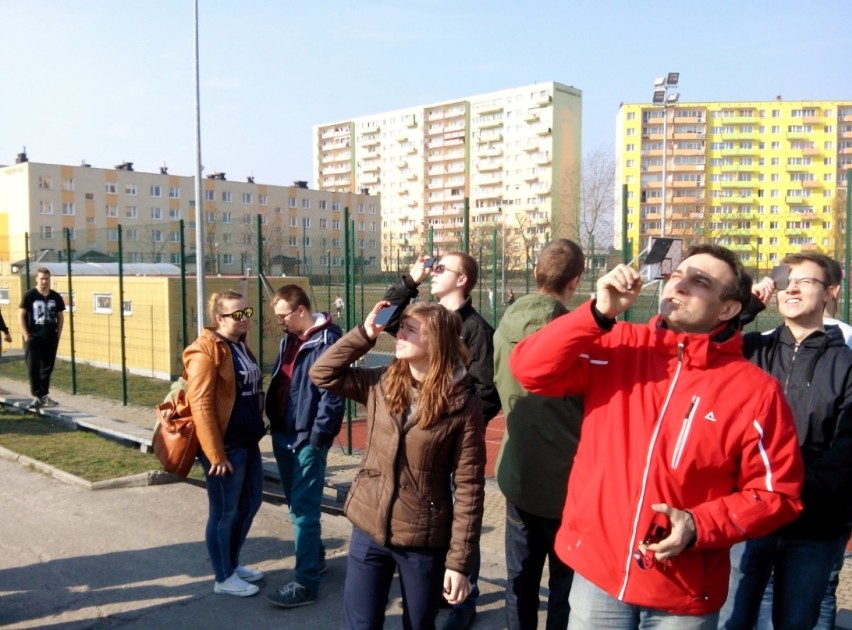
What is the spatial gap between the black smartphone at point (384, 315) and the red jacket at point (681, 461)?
0.93m

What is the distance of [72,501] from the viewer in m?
6.45

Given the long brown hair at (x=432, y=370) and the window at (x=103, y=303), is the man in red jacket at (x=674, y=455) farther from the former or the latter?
the window at (x=103, y=303)

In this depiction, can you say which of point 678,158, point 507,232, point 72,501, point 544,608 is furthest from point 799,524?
point 678,158

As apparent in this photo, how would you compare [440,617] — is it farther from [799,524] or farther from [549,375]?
[549,375]

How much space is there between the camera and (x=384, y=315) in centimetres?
318

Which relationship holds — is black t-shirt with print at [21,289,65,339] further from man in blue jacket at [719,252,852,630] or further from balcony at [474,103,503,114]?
balcony at [474,103,503,114]

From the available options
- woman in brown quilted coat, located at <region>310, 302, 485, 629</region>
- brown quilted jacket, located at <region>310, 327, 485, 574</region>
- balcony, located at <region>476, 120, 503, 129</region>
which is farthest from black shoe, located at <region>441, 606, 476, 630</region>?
balcony, located at <region>476, 120, 503, 129</region>

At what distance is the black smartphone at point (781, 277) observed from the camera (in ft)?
10.4

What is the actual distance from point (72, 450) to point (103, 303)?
785cm

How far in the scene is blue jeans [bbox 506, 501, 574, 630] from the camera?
337 cm

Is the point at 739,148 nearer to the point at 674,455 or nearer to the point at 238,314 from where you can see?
the point at 238,314

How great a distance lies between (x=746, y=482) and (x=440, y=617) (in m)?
2.50

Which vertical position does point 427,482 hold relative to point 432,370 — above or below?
below

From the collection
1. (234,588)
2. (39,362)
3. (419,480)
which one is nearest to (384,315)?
(419,480)
